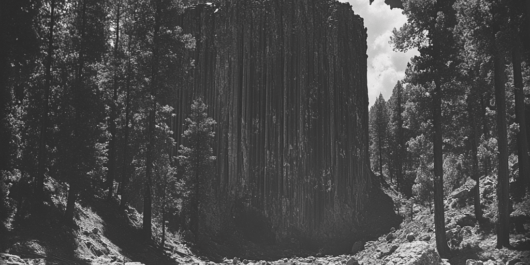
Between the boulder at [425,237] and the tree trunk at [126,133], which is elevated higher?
the tree trunk at [126,133]

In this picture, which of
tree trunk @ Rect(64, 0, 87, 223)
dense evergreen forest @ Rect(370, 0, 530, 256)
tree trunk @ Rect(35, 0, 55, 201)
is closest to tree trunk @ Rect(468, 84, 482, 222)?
dense evergreen forest @ Rect(370, 0, 530, 256)

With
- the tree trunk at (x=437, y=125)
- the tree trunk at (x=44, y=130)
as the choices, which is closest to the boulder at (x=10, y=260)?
the tree trunk at (x=44, y=130)

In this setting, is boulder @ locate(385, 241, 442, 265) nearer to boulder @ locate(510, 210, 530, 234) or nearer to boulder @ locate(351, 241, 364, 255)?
boulder @ locate(510, 210, 530, 234)

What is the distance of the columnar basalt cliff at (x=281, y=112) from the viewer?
47531 mm

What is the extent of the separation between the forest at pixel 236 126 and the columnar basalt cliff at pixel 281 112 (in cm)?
13

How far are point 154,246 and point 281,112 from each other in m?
24.8

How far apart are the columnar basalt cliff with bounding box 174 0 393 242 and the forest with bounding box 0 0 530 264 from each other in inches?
5.3

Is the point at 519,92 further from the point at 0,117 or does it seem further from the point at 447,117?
the point at 0,117

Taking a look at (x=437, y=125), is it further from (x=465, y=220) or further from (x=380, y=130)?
(x=380, y=130)

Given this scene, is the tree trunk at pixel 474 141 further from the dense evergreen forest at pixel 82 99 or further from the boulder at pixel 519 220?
the dense evergreen forest at pixel 82 99

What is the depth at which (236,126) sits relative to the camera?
47.8m

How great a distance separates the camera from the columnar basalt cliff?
4753 centimetres

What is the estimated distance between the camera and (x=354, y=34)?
5469cm

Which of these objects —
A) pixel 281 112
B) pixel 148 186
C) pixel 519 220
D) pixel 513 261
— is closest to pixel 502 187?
pixel 519 220
